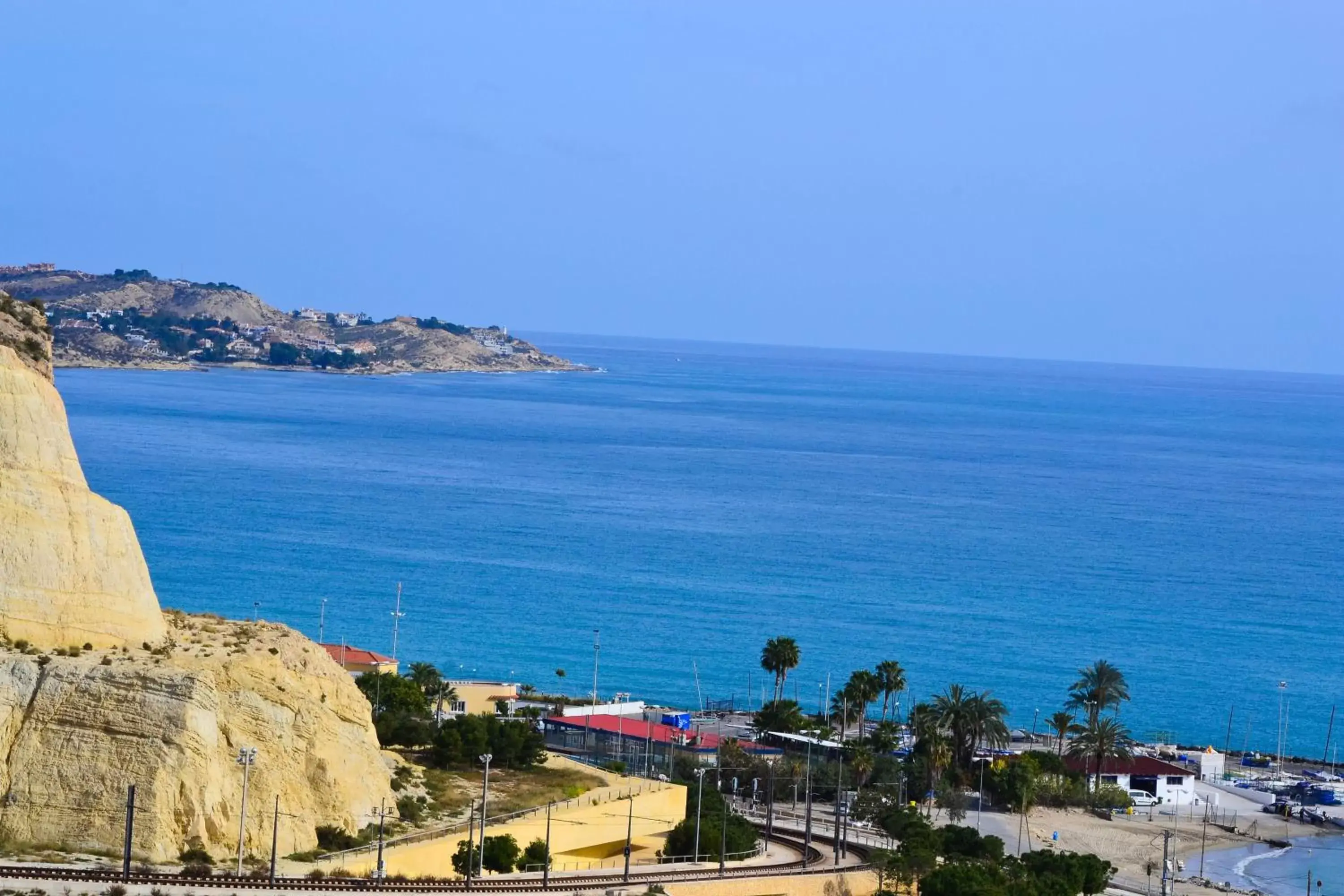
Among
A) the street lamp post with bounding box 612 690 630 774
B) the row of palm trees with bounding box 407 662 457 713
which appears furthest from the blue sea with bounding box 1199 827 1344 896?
the row of palm trees with bounding box 407 662 457 713

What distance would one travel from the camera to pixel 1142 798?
68.9 m

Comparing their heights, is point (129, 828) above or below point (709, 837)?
above

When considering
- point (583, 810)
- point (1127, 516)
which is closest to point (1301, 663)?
point (1127, 516)

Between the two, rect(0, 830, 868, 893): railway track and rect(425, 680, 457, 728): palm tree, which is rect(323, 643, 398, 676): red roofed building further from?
rect(0, 830, 868, 893): railway track

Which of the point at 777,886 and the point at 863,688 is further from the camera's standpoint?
the point at 863,688

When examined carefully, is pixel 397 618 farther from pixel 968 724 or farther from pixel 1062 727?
pixel 968 724

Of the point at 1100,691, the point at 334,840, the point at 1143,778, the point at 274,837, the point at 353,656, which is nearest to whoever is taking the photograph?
the point at 274,837

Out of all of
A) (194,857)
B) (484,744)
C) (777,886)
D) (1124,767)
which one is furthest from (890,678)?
(194,857)

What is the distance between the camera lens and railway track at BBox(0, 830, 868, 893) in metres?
31.4

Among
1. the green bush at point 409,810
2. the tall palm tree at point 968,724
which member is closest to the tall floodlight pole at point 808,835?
the green bush at point 409,810

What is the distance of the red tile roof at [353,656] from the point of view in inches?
2788

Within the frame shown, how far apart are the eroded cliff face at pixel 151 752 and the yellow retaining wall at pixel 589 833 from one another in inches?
114

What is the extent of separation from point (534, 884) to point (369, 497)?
101805mm

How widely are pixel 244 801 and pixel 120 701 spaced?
2969 millimetres
